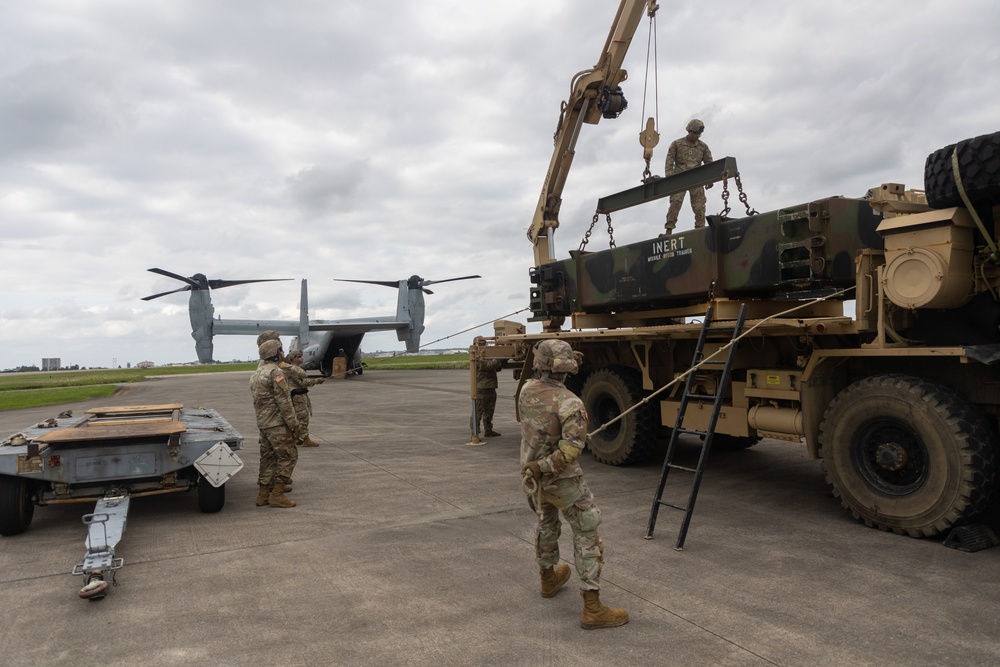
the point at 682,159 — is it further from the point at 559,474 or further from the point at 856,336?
the point at 559,474

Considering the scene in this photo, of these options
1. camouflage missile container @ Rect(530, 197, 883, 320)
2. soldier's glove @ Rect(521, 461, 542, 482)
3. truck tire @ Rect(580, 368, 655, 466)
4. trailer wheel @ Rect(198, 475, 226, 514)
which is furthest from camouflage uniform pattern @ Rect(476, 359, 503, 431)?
soldier's glove @ Rect(521, 461, 542, 482)

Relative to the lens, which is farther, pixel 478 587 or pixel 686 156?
pixel 686 156

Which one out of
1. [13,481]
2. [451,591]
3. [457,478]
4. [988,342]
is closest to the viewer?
[451,591]

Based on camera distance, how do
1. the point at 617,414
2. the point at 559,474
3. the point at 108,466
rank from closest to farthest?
the point at 559,474, the point at 108,466, the point at 617,414

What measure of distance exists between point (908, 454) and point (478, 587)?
11.5 feet

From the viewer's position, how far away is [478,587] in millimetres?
4352

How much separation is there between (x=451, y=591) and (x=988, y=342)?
4.46m

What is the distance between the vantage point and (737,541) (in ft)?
17.2

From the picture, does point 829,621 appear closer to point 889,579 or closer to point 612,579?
point 889,579

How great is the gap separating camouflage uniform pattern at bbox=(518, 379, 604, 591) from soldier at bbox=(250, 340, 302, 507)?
12.1 feet

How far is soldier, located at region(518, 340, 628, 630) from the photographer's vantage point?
3.72 meters

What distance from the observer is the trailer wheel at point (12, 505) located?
18.9 ft

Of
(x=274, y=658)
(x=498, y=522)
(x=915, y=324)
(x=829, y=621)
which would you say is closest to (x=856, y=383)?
(x=915, y=324)

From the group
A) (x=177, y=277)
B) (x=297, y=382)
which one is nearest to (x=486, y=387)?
(x=297, y=382)
